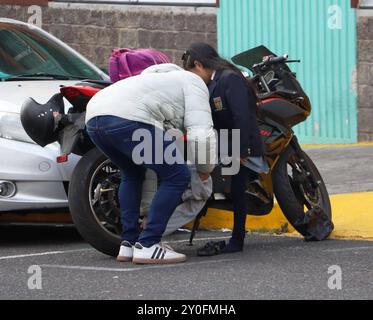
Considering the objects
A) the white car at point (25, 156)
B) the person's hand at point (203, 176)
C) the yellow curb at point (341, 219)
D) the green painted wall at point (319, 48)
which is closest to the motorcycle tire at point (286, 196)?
the yellow curb at point (341, 219)

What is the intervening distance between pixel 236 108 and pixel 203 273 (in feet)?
3.91

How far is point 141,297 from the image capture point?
6.11 metres

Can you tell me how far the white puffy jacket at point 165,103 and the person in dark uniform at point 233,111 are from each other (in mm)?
295

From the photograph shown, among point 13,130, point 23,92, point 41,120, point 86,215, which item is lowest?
point 86,215

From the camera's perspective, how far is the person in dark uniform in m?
7.38

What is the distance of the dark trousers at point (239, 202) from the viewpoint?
302 inches

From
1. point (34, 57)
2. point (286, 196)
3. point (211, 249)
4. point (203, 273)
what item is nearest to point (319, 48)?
point (34, 57)

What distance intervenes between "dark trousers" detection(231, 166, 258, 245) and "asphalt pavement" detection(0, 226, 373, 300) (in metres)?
0.13

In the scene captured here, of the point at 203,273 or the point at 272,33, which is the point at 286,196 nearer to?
the point at 203,273

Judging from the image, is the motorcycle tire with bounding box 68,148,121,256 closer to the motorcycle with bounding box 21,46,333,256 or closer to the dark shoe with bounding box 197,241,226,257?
the motorcycle with bounding box 21,46,333,256

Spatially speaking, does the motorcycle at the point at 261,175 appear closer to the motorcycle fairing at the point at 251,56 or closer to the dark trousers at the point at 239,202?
the motorcycle fairing at the point at 251,56

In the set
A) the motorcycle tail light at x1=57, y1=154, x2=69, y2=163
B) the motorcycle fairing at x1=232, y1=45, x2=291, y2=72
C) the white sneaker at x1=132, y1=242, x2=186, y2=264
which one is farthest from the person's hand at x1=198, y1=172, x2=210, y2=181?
the motorcycle fairing at x1=232, y1=45, x2=291, y2=72

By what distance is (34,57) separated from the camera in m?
9.49
